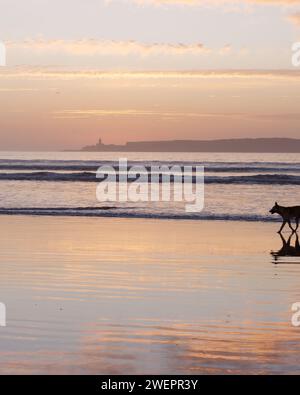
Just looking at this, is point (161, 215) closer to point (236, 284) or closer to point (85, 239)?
point (85, 239)

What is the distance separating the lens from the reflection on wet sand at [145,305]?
666 cm

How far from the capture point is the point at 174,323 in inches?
318

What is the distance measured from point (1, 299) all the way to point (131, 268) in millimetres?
3061

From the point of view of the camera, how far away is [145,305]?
905 centimetres

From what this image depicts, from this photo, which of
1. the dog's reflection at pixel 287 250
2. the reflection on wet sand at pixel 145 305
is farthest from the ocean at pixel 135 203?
the reflection on wet sand at pixel 145 305

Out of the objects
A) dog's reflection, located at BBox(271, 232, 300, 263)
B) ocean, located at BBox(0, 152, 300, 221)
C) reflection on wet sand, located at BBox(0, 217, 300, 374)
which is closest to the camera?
reflection on wet sand, located at BBox(0, 217, 300, 374)

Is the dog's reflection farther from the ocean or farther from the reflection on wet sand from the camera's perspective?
the ocean

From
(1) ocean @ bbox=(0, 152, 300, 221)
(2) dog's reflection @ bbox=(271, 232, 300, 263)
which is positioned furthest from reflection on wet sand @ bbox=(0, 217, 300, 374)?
(1) ocean @ bbox=(0, 152, 300, 221)

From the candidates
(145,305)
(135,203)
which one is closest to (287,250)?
(145,305)

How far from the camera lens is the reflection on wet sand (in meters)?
6.66

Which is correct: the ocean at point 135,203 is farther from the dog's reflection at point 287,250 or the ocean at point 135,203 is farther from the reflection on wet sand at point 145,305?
the reflection on wet sand at point 145,305

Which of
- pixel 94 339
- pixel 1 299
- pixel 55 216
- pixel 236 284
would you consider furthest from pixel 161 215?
pixel 94 339

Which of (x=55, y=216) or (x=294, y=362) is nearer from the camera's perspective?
(x=294, y=362)

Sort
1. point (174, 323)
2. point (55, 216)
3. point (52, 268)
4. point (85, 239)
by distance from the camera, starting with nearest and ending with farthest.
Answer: point (174, 323) → point (52, 268) → point (85, 239) → point (55, 216)
